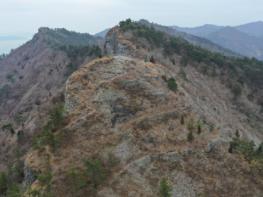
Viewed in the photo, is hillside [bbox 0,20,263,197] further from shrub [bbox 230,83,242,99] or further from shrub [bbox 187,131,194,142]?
shrub [bbox 230,83,242,99]

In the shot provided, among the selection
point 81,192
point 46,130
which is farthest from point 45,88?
point 81,192

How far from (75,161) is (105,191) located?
21.2 feet

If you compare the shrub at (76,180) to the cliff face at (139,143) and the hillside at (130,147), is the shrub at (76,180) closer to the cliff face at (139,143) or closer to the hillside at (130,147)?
the hillside at (130,147)

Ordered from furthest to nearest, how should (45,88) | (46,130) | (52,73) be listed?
(52,73) < (45,88) < (46,130)

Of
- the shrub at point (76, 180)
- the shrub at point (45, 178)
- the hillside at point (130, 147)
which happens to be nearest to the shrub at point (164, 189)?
the hillside at point (130, 147)

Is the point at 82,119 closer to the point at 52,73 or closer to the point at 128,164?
the point at 128,164

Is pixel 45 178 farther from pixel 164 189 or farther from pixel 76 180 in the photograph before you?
pixel 164 189

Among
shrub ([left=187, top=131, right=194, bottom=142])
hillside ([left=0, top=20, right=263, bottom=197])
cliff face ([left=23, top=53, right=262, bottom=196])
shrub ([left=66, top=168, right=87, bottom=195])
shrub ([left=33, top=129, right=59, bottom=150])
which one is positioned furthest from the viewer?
shrub ([left=187, top=131, right=194, bottom=142])

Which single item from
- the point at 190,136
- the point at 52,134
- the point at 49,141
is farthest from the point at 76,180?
the point at 190,136

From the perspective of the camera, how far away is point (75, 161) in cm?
5353

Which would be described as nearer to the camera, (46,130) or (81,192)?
(81,192)

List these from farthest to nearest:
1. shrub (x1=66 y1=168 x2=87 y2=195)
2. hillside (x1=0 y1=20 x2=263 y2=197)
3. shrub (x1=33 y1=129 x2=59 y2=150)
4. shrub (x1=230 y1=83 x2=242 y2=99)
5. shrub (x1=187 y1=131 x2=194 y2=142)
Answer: shrub (x1=230 y1=83 x2=242 y2=99) → shrub (x1=187 y1=131 x2=194 y2=142) → shrub (x1=33 y1=129 x2=59 y2=150) → hillside (x1=0 y1=20 x2=263 y2=197) → shrub (x1=66 y1=168 x2=87 y2=195)

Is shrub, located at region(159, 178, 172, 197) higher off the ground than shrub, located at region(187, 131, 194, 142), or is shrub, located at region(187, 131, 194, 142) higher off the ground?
shrub, located at region(187, 131, 194, 142)

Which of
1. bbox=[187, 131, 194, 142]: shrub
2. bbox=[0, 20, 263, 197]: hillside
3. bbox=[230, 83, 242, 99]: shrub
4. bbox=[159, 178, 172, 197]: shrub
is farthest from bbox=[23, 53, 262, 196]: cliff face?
bbox=[230, 83, 242, 99]: shrub
